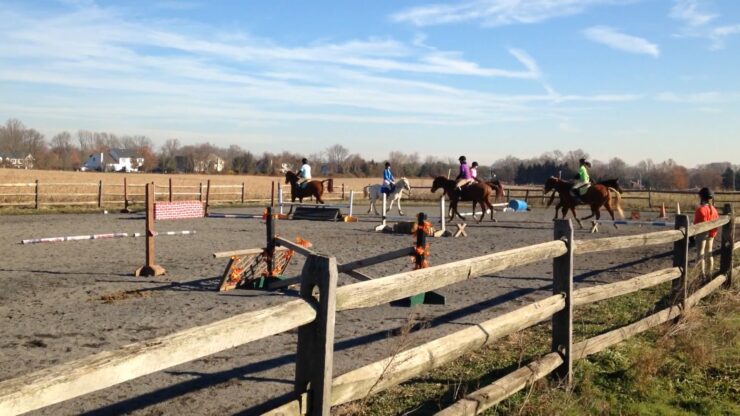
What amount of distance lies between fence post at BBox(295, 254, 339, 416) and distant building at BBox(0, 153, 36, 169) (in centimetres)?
11182

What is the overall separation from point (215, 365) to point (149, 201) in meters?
5.69

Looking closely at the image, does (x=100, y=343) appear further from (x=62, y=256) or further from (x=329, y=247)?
(x=329, y=247)

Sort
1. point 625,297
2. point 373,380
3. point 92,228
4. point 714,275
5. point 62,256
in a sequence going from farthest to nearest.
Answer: point 92,228 < point 62,256 < point 714,275 < point 625,297 < point 373,380

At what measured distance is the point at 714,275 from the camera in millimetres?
10117

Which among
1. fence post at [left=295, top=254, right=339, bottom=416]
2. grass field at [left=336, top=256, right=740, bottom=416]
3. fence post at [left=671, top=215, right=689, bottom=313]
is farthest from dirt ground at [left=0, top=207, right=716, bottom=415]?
fence post at [left=671, top=215, right=689, bottom=313]

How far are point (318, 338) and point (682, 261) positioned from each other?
19.9 feet

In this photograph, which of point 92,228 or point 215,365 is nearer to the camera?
point 215,365

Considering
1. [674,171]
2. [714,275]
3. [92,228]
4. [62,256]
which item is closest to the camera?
[714,275]

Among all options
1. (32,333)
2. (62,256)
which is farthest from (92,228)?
(32,333)

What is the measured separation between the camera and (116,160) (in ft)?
414

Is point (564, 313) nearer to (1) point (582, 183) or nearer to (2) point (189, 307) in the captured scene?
(2) point (189, 307)

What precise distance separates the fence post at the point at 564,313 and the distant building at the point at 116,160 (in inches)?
4894

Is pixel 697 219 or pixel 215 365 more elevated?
pixel 697 219

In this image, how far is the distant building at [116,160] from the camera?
122812mm
